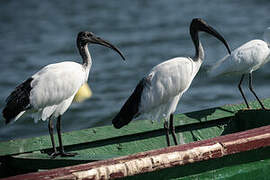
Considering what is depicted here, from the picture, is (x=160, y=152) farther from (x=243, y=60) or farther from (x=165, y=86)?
(x=243, y=60)

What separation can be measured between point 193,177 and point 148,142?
6.54 feet

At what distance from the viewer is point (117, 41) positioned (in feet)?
64.6

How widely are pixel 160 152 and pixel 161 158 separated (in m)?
0.07

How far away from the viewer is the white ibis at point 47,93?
667 cm

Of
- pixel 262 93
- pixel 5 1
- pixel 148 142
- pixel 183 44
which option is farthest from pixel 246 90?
pixel 5 1

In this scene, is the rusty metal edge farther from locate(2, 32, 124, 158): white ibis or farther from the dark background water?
the dark background water

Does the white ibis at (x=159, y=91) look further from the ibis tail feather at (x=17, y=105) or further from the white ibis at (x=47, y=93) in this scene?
the ibis tail feather at (x=17, y=105)

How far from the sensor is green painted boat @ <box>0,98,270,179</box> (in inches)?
203

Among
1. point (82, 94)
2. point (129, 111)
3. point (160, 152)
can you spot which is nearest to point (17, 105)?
point (129, 111)

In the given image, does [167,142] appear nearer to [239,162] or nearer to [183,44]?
[239,162]

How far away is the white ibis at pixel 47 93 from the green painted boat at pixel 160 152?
0.33m

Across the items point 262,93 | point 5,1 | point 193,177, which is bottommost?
point 193,177

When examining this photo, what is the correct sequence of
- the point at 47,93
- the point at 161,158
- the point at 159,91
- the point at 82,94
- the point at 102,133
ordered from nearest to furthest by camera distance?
the point at 161,158
the point at 47,93
the point at 159,91
the point at 102,133
the point at 82,94

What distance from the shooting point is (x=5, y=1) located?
2548 cm
